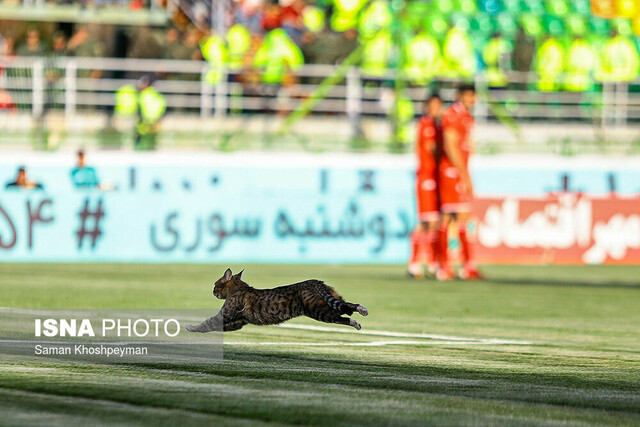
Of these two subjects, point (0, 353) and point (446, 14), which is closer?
point (0, 353)

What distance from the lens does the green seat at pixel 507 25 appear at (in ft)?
91.8

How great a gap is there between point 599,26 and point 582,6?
600mm

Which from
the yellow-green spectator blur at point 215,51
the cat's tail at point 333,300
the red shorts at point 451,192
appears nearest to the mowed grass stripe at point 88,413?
the cat's tail at point 333,300

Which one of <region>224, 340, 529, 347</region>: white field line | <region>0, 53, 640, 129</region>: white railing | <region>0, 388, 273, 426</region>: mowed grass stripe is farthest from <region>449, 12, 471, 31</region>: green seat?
<region>0, 388, 273, 426</region>: mowed grass stripe

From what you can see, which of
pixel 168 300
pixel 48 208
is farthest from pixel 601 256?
pixel 168 300

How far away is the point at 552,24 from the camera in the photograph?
28203mm

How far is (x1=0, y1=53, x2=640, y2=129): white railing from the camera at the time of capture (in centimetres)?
2450

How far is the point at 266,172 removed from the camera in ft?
74.7

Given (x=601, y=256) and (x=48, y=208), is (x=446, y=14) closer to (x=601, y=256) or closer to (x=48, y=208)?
(x=601, y=256)

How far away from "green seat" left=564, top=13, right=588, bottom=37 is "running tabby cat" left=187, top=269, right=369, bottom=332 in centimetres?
2163

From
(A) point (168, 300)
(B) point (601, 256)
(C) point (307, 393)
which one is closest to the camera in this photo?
(C) point (307, 393)

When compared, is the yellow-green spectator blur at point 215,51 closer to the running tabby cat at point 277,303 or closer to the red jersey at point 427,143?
the red jersey at point 427,143

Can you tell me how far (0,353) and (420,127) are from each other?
34.2 ft

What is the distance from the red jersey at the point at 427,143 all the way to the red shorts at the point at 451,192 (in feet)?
0.60
